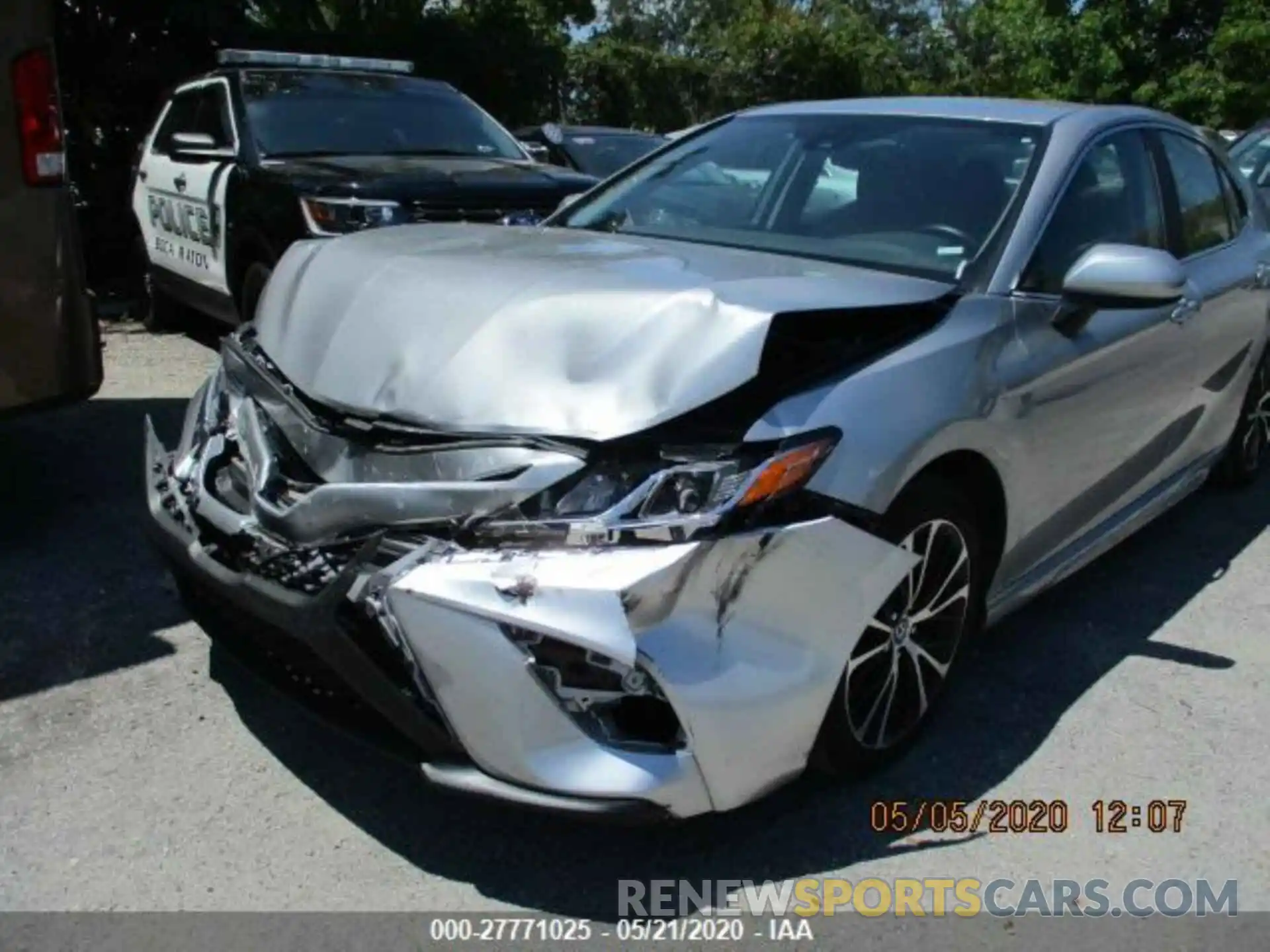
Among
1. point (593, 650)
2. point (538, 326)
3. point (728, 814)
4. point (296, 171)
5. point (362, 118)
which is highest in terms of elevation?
point (362, 118)

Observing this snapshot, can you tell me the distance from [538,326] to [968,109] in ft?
6.34

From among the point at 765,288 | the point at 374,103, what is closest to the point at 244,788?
the point at 765,288

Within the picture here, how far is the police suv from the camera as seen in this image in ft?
20.1

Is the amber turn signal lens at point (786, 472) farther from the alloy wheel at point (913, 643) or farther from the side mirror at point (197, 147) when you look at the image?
the side mirror at point (197, 147)

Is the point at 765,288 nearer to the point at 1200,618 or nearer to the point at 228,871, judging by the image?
the point at 228,871

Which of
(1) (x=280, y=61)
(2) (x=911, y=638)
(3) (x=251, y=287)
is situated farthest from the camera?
(1) (x=280, y=61)

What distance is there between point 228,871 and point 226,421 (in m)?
1.16

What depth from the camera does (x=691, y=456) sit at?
2.62m

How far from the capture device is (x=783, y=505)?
2.61 m

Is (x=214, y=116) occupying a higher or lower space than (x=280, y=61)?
lower

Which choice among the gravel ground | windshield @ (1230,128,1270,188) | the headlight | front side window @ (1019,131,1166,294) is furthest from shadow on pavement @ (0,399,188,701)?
windshield @ (1230,128,1270,188)

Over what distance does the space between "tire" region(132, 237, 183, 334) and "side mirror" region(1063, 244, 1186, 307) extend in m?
6.14

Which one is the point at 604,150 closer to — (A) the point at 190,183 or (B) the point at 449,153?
(B) the point at 449,153

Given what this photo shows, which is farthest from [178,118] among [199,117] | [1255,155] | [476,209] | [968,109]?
[1255,155]
